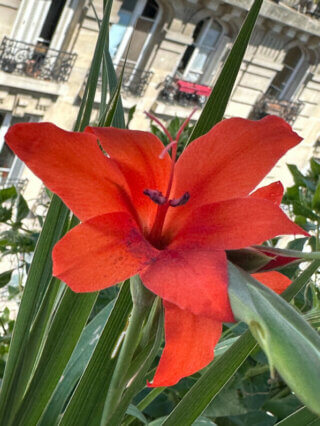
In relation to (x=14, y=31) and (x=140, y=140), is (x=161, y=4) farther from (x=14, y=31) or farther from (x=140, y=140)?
(x=140, y=140)

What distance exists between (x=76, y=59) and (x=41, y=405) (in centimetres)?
424

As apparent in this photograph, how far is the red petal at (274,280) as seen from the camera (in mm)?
308

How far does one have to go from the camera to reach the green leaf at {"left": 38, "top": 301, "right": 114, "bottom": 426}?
17.5 inches

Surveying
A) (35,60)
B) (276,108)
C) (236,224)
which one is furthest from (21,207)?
(276,108)

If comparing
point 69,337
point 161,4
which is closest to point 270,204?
point 69,337

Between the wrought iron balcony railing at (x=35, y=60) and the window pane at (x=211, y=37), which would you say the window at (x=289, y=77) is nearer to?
the window pane at (x=211, y=37)

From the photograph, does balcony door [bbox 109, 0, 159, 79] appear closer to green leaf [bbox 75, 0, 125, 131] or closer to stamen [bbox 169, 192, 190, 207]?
green leaf [bbox 75, 0, 125, 131]

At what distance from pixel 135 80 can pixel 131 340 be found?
16.1 ft

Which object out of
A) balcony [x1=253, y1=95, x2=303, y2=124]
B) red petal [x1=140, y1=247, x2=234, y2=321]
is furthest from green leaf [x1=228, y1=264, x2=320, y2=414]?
balcony [x1=253, y1=95, x2=303, y2=124]

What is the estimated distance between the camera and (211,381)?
13.6 inches

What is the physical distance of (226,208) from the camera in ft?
0.85

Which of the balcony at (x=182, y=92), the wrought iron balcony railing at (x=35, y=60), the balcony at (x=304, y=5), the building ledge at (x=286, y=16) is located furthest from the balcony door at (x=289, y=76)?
the wrought iron balcony railing at (x=35, y=60)

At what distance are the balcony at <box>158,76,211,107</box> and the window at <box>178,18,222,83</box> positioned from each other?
19 centimetres

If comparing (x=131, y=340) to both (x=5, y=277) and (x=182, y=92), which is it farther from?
(x=182, y=92)
